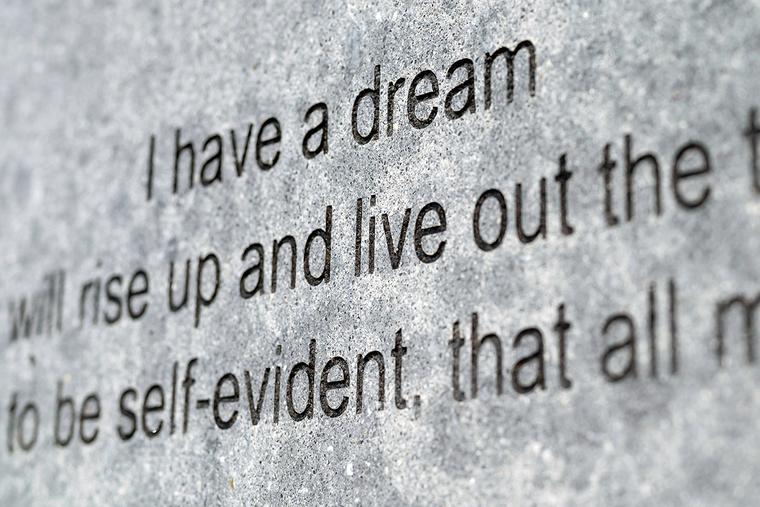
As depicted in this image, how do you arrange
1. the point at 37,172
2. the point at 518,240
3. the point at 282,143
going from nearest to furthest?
the point at 518,240
the point at 282,143
the point at 37,172

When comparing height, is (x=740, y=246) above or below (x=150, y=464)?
above

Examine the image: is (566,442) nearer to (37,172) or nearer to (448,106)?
(448,106)

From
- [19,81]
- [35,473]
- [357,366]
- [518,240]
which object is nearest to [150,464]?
[35,473]

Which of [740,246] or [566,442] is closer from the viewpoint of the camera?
[740,246]

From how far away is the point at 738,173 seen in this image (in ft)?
5.50

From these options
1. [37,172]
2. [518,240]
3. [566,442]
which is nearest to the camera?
[566,442]

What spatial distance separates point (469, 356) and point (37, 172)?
180 centimetres

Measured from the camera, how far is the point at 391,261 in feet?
7.06

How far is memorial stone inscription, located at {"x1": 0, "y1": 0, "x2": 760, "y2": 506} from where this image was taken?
5.60ft

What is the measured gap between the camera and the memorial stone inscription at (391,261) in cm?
171

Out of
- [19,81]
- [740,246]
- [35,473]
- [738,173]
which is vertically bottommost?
[35,473]

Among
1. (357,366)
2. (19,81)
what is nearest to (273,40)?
(357,366)

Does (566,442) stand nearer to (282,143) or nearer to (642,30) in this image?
(642,30)

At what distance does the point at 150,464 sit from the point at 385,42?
112cm
